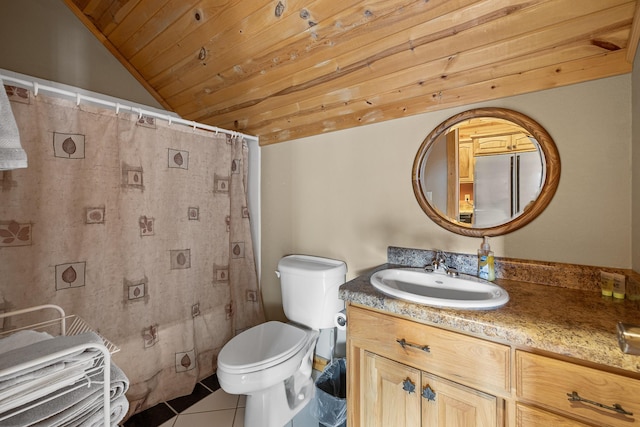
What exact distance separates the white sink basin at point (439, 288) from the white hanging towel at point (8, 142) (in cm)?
123

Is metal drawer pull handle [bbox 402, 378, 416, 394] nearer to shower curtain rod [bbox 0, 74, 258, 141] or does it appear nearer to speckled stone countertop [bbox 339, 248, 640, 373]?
speckled stone countertop [bbox 339, 248, 640, 373]

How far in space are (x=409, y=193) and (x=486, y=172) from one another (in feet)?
1.25

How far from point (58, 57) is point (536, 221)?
2918mm

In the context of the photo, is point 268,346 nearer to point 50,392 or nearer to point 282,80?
point 50,392

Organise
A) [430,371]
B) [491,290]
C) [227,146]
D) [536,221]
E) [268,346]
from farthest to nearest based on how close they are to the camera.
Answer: [227,146] → [268,346] → [536,221] → [491,290] → [430,371]

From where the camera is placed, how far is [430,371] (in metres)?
0.93

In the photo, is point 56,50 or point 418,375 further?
point 56,50

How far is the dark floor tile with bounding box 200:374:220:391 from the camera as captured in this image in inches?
69.9

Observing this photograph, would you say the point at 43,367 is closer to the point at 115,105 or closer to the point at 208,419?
the point at 208,419

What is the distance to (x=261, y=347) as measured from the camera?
147 cm

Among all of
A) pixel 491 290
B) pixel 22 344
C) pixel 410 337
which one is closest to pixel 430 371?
pixel 410 337

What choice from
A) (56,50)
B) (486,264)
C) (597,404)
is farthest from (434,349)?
(56,50)

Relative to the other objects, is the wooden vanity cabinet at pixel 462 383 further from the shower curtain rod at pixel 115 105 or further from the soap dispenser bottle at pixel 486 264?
the shower curtain rod at pixel 115 105

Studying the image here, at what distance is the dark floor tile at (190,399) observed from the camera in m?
1.60
